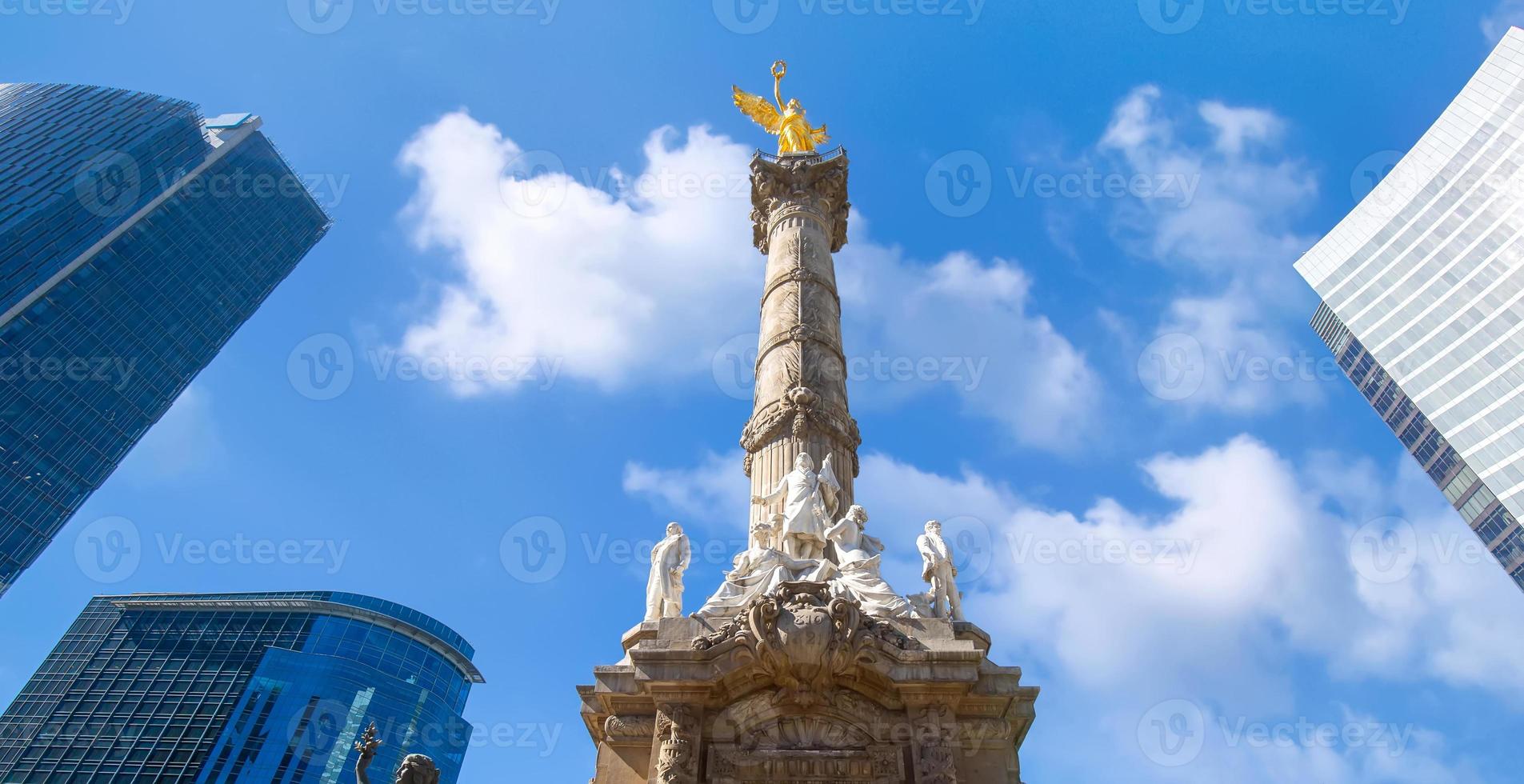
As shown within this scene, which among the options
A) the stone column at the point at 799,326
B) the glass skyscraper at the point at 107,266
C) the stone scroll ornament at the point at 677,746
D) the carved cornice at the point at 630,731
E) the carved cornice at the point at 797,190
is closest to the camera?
the stone scroll ornament at the point at 677,746

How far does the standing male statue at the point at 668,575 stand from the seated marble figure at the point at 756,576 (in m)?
0.77

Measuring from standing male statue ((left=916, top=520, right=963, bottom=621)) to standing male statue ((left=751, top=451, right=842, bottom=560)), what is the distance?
1380 millimetres

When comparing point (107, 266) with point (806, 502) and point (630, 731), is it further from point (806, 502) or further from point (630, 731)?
point (630, 731)

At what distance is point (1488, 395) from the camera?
44.5 metres

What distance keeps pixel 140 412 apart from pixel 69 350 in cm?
536

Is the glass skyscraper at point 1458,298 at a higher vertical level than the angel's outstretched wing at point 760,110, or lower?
higher

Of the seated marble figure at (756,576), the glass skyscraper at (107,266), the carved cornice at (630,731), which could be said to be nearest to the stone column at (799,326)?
the seated marble figure at (756,576)

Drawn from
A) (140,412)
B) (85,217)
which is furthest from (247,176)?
(140,412)

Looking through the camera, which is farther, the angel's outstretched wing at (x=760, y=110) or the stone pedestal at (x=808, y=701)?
the angel's outstretched wing at (x=760, y=110)

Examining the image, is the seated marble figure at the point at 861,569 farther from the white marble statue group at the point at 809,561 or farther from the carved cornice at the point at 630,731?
the carved cornice at the point at 630,731

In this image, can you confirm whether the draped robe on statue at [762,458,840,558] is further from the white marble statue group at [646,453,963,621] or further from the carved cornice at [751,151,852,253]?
the carved cornice at [751,151,852,253]

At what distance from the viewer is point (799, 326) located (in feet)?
53.6

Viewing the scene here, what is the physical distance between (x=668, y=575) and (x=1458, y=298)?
2018 inches

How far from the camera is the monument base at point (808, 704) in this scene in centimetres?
953
